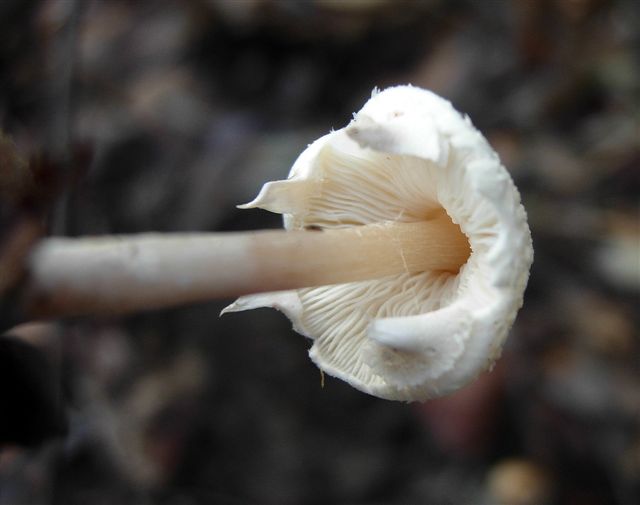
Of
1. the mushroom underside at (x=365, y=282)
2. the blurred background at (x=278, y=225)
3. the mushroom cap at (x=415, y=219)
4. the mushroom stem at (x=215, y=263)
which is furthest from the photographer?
the blurred background at (x=278, y=225)

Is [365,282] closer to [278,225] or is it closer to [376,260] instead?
[376,260]

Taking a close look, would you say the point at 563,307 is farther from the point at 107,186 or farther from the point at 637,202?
the point at 107,186

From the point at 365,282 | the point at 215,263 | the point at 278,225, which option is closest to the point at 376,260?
the point at 365,282

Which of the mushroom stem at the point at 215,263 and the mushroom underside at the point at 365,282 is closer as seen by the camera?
the mushroom stem at the point at 215,263

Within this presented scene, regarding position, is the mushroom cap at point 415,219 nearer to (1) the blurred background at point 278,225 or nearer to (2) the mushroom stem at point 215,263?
(2) the mushroom stem at point 215,263

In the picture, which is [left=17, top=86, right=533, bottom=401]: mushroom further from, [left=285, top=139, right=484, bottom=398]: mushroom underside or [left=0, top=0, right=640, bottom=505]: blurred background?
[left=0, top=0, right=640, bottom=505]: blurred background

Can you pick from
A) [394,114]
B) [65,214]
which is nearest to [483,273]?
[394,114]

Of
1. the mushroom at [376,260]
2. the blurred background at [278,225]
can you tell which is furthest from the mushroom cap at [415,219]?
the blurred background at [278,225]

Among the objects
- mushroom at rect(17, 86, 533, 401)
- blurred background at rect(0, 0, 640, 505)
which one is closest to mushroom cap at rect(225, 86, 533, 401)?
mushroom at rect(17, 86, 533, 401)
